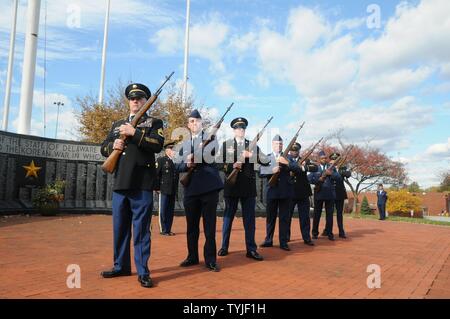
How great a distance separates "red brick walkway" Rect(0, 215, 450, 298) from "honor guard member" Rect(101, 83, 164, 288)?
0.29 m

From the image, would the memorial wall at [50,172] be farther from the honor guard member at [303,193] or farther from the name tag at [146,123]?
the name tag at [146,123]

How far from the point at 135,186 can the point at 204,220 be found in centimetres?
130

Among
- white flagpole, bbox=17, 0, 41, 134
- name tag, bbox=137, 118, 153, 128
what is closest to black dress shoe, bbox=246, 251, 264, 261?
name tag, bbox=137, 118, 153, 128

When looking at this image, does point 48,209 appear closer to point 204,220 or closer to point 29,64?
point 29,64

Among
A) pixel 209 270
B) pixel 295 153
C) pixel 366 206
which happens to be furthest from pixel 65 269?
pixel 366 206

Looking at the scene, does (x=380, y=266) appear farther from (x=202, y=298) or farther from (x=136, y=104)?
(x=136, y=104)

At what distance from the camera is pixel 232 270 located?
5562 mm

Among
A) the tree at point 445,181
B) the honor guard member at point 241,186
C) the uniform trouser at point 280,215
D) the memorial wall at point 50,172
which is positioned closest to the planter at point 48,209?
the memorial wall at point 50,172

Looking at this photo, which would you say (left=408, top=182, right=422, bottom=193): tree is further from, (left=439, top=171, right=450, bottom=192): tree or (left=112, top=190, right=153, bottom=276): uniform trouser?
(left=112, top=190, right=153, bottom=276): uniform trouser

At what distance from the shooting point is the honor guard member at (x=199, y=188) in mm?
5590

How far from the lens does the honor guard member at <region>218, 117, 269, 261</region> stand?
655 cm

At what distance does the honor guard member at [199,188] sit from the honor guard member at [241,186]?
78cm

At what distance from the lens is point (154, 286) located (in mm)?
4508

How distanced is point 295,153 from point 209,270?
13.2 feet
